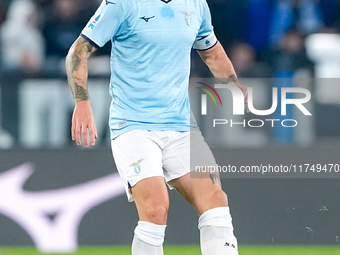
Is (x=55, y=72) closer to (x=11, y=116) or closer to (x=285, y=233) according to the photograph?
(x=11, y=116)

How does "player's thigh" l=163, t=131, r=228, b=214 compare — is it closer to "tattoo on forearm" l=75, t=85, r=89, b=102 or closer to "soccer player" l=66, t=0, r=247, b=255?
"soccer player" l=66, t=0, r=247, b=255

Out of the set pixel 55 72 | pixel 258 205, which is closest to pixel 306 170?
pixel 258 205

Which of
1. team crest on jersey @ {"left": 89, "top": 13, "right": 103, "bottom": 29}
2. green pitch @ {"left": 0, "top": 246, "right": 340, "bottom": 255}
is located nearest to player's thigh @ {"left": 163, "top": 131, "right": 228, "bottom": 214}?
team crest on jersey @ {"left": 89, "top": 13, "right": 103, "bottom": 29}

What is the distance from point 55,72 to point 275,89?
6.55 ft

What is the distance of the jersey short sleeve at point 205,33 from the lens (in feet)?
12.1

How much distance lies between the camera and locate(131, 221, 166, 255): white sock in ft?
10.5

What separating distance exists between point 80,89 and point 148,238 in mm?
868

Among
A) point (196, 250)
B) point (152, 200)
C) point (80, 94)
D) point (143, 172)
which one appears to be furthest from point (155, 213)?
point (196, 250)

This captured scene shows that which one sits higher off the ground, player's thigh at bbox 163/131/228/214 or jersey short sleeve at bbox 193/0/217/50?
jersey short sleeve at bbox 193/0/217/50

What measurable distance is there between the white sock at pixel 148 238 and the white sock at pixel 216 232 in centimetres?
26

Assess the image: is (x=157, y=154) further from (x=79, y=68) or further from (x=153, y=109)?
(x=79, y=68)

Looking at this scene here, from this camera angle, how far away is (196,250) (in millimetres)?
5250

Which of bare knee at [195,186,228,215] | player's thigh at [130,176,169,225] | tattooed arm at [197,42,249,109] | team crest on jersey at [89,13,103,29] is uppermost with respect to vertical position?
team crest on jersey at [89,13,103,29]

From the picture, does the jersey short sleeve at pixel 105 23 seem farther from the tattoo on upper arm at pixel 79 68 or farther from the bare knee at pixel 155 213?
the bare knee at pixel 155 213
